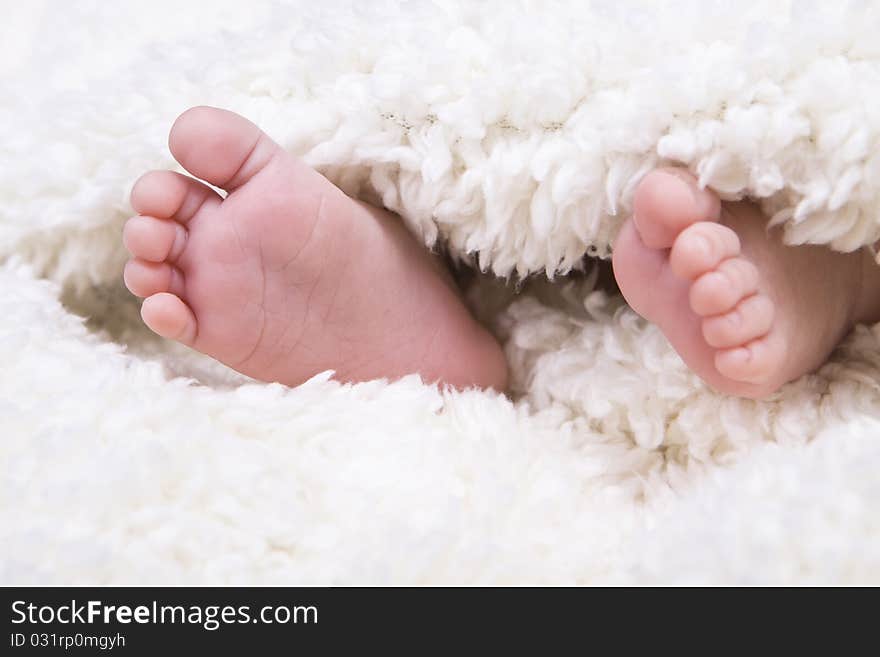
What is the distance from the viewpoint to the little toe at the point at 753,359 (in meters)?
0.53

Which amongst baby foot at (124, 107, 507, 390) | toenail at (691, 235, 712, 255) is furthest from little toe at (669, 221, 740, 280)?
baby foot at (124, 107, 507, 390)

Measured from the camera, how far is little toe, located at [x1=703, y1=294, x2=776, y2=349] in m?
0.52

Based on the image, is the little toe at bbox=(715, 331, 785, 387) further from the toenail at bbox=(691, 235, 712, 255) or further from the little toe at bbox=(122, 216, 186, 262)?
the little toe at bbox=(122, 216, 186, 262)

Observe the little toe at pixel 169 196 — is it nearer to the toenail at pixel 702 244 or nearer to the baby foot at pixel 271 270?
the baby foot at pixel 271 270

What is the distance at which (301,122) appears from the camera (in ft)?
2.17

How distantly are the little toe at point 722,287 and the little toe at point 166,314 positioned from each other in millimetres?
307

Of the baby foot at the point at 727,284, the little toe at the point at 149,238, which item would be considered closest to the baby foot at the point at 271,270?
the little toe at the point at 149,238

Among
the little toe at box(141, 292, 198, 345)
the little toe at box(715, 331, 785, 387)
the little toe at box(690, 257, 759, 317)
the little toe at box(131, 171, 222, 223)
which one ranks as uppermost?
the little toe at box(690, 257, 759, 317)

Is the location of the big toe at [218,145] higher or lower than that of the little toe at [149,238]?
higher

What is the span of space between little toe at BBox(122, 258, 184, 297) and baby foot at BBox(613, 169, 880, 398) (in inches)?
11.0

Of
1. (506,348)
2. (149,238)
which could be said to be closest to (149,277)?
(149,238)
